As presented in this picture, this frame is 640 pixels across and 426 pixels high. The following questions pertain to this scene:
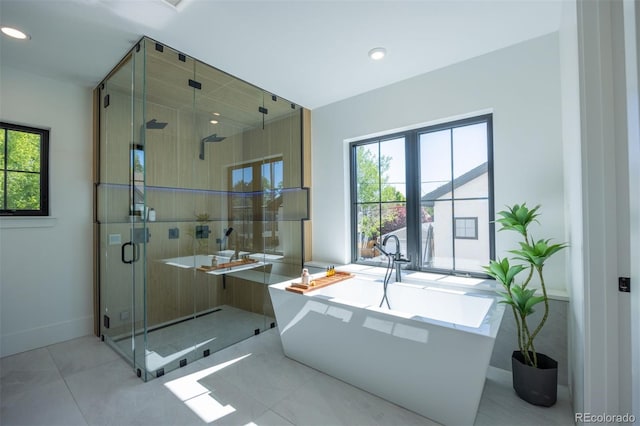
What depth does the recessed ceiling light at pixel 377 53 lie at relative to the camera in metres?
2.41

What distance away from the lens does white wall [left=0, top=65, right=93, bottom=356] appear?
260 cm

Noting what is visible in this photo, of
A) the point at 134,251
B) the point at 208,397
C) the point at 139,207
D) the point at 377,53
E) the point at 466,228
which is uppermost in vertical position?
the point at 377,53

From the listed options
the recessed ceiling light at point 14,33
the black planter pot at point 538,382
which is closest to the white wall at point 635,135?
the black planter pot at point 538,382

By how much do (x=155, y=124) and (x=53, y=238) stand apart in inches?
63.9

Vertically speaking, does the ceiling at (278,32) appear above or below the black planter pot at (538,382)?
above

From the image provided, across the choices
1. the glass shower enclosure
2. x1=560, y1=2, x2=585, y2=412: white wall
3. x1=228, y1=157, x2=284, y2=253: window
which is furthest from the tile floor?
x1=228, y1=157, x2=284, y2=253: window

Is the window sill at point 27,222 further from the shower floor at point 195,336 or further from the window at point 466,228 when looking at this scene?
the window at point 466,228

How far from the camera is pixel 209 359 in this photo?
2604mm

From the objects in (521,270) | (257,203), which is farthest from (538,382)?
(257,203)

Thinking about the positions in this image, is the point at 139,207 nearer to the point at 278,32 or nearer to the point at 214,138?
the point at 214,138

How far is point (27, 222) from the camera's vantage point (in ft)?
8.79

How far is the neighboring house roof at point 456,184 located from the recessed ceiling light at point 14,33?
366 cm

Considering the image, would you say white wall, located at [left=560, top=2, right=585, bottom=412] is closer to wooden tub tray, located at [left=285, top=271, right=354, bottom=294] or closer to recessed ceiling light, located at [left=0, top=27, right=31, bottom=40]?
wooden tub tray, located at [left=285, top=271, right=354, bottom=294]

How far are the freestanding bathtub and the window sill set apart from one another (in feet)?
7.69
